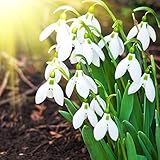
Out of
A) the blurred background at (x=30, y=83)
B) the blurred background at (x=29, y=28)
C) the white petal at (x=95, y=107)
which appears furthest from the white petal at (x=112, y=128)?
the blurred background at (x=29, y=28)

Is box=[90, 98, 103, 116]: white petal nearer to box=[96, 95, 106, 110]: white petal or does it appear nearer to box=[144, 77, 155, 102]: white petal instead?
box=[96, 95, 106, 110]: white petal

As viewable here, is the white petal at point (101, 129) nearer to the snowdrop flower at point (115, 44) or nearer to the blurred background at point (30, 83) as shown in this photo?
the snowdrop flower at point (115, 44)

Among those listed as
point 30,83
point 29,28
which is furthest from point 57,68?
point 29,28

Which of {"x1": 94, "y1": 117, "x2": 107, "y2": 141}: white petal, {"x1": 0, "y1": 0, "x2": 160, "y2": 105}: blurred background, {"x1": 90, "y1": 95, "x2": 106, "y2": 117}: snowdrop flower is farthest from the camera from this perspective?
{"x1": 0, "y1": 0, "x2": 160, "y2": 105}: blurred background

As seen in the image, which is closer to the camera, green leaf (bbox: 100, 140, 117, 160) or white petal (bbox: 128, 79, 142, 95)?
white petal (bbox: 128, 79, 142, 95)

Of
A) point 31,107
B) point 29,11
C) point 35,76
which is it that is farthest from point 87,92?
point 29,11

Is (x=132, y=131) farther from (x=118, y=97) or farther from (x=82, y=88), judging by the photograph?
(x=82, y=88)

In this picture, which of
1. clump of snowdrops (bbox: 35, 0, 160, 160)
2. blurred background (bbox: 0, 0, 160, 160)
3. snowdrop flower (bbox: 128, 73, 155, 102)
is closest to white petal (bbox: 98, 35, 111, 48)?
clump of snowdrops (bbox: 35, 0, 160, 160)
